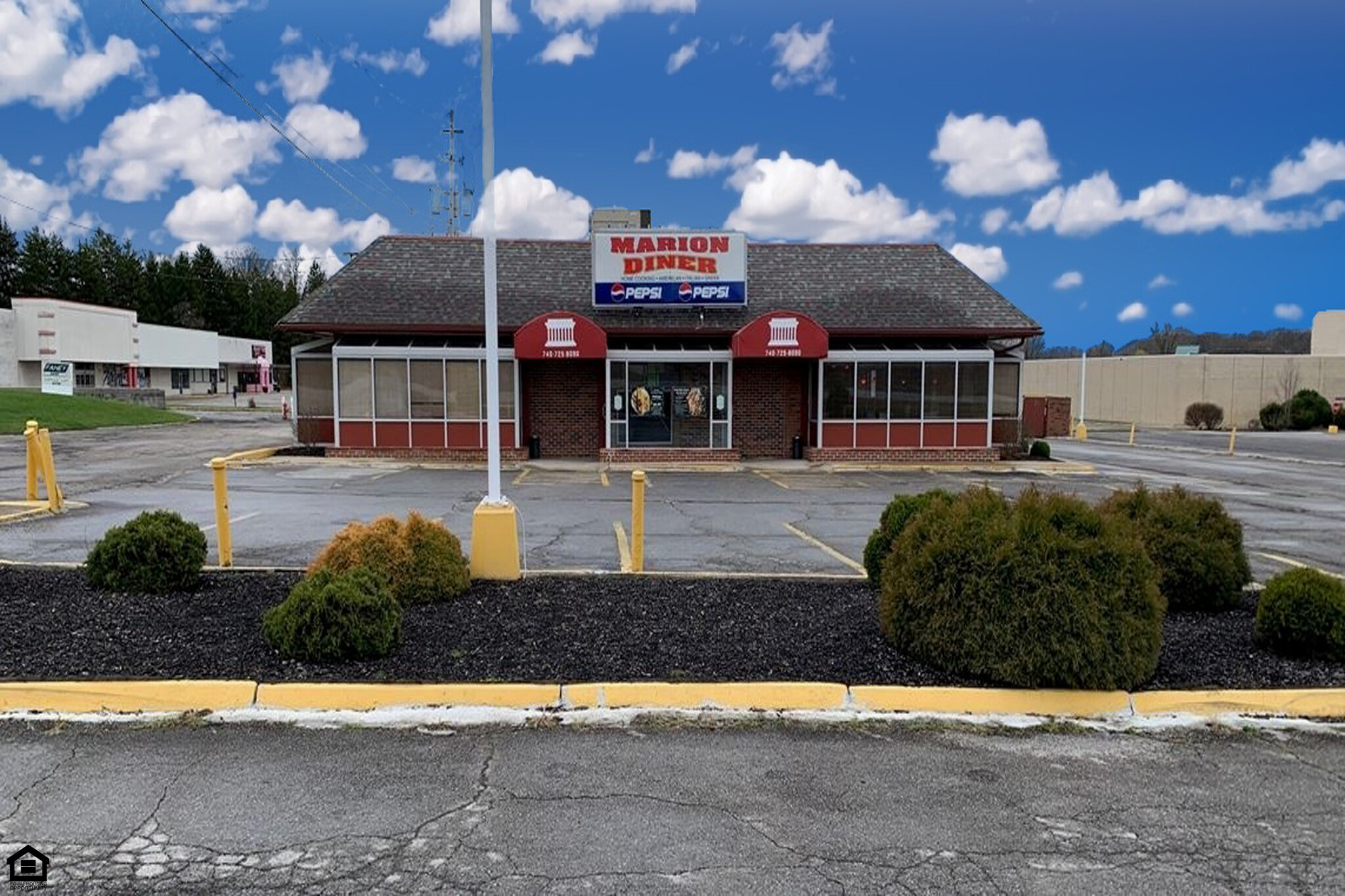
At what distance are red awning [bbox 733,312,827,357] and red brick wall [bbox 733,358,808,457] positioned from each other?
6.52ft

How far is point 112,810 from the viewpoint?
3.94 m

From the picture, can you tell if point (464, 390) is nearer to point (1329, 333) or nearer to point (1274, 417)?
point (1274, 417)

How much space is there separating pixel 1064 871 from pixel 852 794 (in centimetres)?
96

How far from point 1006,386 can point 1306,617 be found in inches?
754

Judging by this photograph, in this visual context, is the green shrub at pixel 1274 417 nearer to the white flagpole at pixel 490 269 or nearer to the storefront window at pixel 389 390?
the storefront window at pixel 389 390

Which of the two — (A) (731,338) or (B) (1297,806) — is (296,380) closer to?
(A) (731,338)

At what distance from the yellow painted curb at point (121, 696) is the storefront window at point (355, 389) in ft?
58.2

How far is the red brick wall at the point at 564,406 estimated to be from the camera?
23.0 metres

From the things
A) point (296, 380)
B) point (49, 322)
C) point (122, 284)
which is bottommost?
point (296, 380)

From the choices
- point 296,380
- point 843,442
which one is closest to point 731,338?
point 843,442

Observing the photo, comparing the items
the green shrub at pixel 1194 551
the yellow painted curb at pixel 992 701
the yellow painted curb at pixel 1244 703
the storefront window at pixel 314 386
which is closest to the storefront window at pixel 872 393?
the storefront window at pixel 314 386

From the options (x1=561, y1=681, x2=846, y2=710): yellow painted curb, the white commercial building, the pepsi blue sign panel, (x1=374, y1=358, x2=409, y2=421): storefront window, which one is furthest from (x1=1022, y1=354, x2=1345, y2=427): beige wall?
the white commercial building

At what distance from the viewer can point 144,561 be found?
7141mm

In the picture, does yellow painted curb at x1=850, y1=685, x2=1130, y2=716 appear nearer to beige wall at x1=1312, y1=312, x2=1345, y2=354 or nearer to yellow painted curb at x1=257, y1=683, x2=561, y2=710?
yellow painted curb at x1=257, y1=683, x2=561, y2=710
